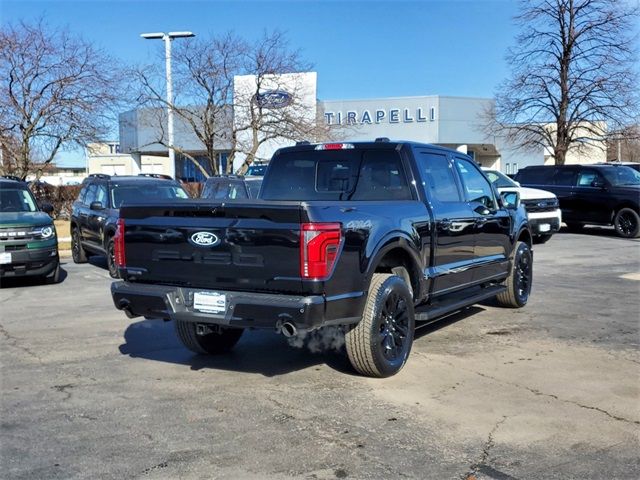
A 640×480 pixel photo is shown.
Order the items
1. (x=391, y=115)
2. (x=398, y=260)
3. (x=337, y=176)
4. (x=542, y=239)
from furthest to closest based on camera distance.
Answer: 1. (x=391, y=115)
2. (x=542, y=239)
3. (x=337, y=176)
4. (x=398, y=260)

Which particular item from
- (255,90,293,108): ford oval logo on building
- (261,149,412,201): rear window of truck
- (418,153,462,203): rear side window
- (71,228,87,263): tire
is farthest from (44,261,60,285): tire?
(255,90,293,108): ford oval logo on building

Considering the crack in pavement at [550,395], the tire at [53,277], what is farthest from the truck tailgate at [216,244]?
the tire at [53,277]

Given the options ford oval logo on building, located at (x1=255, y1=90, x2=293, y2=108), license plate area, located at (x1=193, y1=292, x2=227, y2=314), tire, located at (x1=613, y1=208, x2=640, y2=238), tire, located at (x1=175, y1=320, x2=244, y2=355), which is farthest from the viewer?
ford oval logo on building, located at (x1=255, y1=90, x2=293, y2=108)

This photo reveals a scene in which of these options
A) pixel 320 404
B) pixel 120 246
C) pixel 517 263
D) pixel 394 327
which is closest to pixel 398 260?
pixel 394 327

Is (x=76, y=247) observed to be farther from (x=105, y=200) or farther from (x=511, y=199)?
(x=511, y=199)

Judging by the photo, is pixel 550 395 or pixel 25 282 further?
pixel 25 282

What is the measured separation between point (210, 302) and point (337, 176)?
2.16 meters

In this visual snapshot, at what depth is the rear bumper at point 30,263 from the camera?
1007cm

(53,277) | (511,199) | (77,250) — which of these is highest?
(511,199)

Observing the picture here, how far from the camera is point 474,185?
722cm

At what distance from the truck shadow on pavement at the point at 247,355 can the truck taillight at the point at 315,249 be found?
141 centimetres

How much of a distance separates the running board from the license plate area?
1854 mm

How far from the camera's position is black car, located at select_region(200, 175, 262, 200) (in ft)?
43.9

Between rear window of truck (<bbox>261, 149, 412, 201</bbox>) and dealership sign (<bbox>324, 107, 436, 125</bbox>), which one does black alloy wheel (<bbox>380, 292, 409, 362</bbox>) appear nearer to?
rear window of truck (<bbox>261, 149, 412, 201</bbox>)
